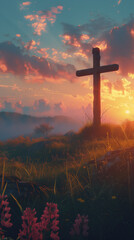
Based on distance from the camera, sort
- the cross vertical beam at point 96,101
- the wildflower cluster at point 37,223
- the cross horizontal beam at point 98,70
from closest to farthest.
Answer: the wildflower cluster at point 37,223 < the cross horizontal beam at point 98,70 < the cross vertical beam at point 96,101

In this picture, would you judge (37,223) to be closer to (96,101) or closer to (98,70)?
(96,101)

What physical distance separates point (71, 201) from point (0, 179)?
46.1 inches

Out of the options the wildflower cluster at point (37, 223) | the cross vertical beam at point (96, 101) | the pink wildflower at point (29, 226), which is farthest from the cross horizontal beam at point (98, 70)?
the pink wildflower at point (29, 226)

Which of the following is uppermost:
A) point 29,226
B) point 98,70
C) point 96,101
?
point 98,70

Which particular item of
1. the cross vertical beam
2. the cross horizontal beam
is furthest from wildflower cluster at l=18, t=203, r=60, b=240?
the cross horizontal beam

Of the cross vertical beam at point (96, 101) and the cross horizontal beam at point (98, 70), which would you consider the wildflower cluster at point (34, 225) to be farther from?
the cross horizontal beam at point (98, 70)

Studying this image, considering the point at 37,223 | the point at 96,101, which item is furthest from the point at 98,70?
the point at 37,223

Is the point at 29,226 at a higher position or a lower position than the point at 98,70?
lower

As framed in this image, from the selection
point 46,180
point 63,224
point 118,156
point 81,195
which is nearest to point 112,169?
point 118,156


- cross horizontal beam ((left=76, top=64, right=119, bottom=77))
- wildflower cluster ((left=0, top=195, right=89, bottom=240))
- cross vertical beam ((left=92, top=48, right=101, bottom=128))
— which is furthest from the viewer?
cross vertical beam ((left=92, top=48, right=101, bottom=128))

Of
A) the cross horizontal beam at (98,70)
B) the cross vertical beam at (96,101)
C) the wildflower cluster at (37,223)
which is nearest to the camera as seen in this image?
the wildflower cluster at (37,223)

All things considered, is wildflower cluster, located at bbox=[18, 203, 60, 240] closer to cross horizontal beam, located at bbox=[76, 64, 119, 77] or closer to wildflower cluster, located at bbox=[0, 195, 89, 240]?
wildflower cluster, located at bbox=[0, 195, 89, 240]

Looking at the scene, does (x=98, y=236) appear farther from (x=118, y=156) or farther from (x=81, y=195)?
(x=118, y=156)

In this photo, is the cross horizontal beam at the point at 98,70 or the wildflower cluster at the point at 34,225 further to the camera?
the cross horizontal beam at the point at 98,70
